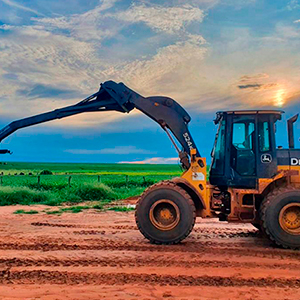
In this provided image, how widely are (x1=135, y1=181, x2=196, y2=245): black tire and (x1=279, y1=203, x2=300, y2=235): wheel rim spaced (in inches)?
77.0

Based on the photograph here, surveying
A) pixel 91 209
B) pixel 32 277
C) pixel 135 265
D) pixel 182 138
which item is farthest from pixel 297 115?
pixel 91 209

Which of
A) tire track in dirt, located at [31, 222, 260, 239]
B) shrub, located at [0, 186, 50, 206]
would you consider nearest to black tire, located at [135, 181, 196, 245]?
tire track in dirt, located at [31, 222, 260, 239]

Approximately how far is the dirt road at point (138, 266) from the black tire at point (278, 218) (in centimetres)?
28

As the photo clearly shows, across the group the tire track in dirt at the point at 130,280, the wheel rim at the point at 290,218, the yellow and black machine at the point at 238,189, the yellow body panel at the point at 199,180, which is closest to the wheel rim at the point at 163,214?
the yellow and black machine at the point at 238,189

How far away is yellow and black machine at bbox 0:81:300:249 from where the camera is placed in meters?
8.59

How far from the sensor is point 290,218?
8.66 meters

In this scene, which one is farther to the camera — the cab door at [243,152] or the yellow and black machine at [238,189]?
the cab door at [243,152]

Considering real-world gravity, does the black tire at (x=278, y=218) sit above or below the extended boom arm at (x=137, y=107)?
below

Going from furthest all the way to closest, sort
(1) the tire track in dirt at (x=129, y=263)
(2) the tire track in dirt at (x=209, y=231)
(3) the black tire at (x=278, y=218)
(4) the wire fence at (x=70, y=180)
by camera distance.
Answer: (4) the wire fence at (x=70, y=180), (2) the tire track in dirt at (x=209, y=231), (3) the black tire at (x=278, y=218), (1) the tire track in dirt at (x=129, y=263)

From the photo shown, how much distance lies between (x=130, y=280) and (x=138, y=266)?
0.85 meters

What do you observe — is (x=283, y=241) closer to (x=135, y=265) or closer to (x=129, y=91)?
(x=135, y=265)

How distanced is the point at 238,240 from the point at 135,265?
356cm

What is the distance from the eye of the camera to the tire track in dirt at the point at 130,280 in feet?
20.0

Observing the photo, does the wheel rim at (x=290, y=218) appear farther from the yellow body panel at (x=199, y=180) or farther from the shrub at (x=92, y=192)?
the shrub at (x=92, y=192)
